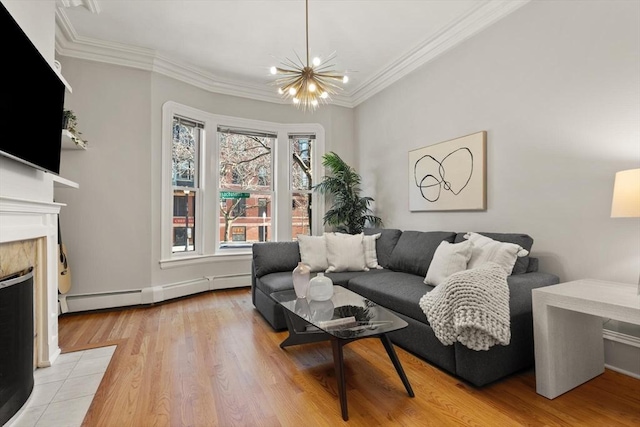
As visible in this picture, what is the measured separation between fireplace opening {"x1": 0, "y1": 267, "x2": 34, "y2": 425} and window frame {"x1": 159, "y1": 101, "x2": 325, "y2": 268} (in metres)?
2.02

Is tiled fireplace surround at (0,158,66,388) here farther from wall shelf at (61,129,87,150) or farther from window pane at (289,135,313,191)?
window pane at (289,135,313,191)

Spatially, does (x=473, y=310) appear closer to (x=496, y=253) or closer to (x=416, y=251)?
(x=496, y=253)

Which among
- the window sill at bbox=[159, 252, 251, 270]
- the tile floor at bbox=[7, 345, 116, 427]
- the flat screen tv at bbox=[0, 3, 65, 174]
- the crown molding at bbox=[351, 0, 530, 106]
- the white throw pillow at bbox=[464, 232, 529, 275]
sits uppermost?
the crown molding at bbox=[351, 0, 530, 106]

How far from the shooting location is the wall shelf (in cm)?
288

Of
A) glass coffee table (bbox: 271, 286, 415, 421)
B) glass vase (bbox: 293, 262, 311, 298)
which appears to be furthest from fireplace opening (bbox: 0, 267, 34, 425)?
glass vase (bbox: 293, 262, 311, 298)

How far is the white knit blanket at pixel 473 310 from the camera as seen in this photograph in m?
1.77

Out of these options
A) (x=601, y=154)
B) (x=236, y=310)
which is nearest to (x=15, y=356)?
(x=236, y=310)

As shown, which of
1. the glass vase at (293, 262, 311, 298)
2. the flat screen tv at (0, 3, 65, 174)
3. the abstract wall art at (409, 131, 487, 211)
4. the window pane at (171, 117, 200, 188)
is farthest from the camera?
the window pane at (171, 117, 200, 188)

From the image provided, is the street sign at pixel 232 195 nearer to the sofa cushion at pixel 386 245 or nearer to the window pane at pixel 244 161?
the window pane at pixel 244 161

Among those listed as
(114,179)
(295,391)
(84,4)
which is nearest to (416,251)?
(295,391)

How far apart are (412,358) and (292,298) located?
0.99m

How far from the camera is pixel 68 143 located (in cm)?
317

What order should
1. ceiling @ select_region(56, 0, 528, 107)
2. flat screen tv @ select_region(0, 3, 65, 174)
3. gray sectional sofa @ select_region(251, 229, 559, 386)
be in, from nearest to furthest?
flat screen tv @ select_region(0, 3, 65, 174)
gray sectional sofa @ select_region(251, 229, 559, 386)
ceiling @ select_region(56, 0, 528, 107)

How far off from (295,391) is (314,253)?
165 centimetres
